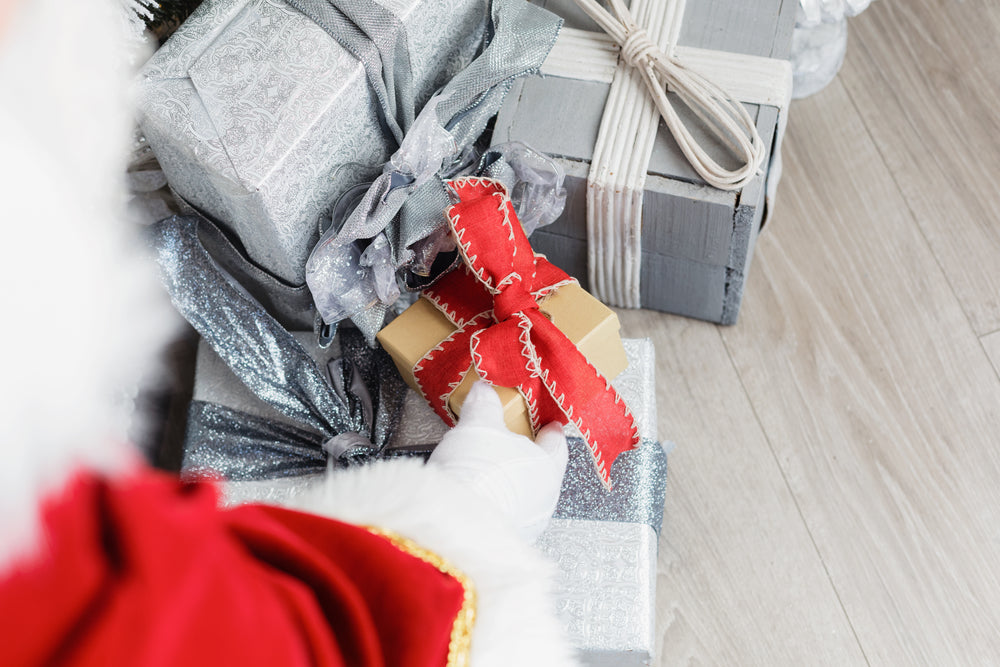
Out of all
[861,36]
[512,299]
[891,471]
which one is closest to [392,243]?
[512,299]

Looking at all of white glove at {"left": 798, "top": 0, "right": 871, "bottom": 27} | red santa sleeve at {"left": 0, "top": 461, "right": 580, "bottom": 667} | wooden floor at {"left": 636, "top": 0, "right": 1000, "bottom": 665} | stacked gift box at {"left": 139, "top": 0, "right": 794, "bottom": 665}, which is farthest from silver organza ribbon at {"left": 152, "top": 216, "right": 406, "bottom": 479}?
white glove at {"left": 798, "top": 0, "right": 871, "bottom": 27}

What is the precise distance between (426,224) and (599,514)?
291 mm

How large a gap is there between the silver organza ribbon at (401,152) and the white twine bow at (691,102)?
7 cm

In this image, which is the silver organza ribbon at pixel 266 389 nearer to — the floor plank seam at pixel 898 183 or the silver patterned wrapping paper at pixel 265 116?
the silver patterned wrapping paper at pixel 265 116

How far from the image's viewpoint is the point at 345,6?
0.66m

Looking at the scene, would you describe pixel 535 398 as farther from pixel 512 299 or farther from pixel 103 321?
pixel 103 321

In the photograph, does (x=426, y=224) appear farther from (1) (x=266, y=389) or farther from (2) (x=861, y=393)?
(2) (x=861, y=393)

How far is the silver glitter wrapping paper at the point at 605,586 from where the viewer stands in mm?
687

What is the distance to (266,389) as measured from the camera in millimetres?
740

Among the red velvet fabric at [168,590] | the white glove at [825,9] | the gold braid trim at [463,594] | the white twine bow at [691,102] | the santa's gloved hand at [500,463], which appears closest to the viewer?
the red velvet fabric at [168,590]

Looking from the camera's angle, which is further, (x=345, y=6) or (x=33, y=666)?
(x=345, y=6)

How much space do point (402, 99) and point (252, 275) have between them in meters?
0.20

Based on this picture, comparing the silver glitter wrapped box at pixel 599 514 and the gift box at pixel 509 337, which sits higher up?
the gift box at pixel 509 337

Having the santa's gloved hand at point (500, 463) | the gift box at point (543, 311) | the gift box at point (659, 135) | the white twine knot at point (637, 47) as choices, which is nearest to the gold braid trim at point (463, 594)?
the santa's gloved hand at point (500, 463)
